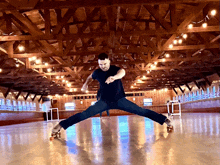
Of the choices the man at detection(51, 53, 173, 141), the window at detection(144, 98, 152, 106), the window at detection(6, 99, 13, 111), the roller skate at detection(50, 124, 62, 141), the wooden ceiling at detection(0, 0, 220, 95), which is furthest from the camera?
the window at detection(144, 98, 152, 106)

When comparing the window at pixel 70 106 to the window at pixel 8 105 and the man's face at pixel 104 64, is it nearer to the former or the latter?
the window at pixel 8 105

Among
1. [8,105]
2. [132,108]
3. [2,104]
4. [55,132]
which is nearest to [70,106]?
[8,105]

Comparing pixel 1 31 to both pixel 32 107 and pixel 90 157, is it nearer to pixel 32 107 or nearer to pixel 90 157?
pixel 90 157

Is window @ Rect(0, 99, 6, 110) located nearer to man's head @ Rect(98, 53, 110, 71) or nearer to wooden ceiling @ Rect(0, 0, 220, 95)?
wooden ceiling @ Rect(0, 0, 220, 95)

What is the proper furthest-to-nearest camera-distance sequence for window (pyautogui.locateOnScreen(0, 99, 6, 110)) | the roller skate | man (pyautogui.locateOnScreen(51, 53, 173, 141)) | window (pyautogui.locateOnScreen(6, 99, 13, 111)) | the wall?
the wall < window (pyautogui.locateOnScreen(6, 99, 13, 111)) < window (pyautogui.locateOnScreen(0, 99, 6, 110)) < the roller skate < man (pyautogui.locateOnScreen(51, 53, 173, 141))

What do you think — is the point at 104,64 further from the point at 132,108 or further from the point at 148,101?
the point at 148,101

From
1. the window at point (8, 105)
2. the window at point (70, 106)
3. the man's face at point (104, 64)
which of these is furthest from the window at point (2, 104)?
the man's face at point (104, 64)

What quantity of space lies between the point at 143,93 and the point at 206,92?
15044mm

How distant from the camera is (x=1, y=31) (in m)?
12.4

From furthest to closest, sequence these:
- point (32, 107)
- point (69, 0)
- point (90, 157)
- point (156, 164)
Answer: point (32, 107) → point (69, 0) → point (90, 157) → point (156, 164)

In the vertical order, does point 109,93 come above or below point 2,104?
above

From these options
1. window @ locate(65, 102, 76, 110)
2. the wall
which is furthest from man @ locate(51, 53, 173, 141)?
window @ locate(65, 102, 76, 110)

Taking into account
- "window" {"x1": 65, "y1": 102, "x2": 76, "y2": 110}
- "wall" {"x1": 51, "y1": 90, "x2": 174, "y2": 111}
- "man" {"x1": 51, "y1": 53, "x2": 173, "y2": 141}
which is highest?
"man" {"x1": 51, "y1": 53, "x2": 173, "y2": 141}

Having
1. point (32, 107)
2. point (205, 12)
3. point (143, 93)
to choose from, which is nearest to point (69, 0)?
point (205, 12)
